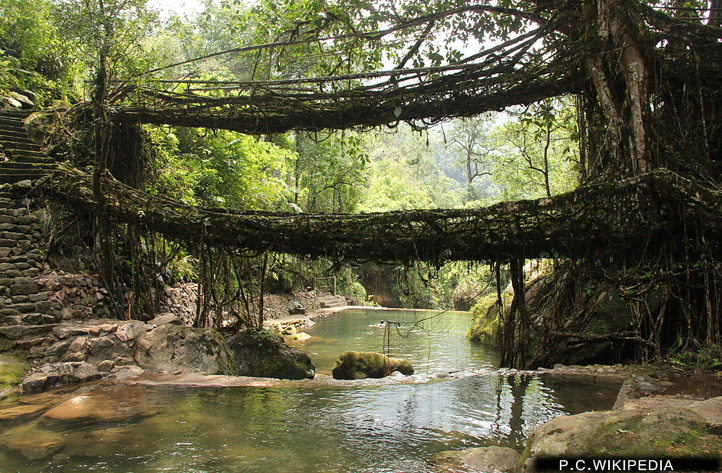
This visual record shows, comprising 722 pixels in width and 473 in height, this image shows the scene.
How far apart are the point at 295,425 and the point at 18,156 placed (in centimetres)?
772

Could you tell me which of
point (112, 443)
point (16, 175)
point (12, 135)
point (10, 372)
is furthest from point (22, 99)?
point (112, 443)

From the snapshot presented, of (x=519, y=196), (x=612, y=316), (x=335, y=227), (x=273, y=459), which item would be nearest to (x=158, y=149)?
(x=335, y=227)

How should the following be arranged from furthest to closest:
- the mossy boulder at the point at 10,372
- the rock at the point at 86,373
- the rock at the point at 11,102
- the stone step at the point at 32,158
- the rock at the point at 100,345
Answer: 1. the rock at the point at 11,102
2. the stone step at the point at 32,158
3. the rock at the point at 100,345
4. the rock at the point at 86,373
5. the mossy boulder at the point at 10,372

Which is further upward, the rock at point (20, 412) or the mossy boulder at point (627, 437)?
the mossy boulder at point (627, 437)

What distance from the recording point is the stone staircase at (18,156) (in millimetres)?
8242

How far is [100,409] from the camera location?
15.8 feet

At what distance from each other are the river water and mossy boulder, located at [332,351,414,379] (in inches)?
46.4

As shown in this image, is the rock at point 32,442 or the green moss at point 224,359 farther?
the green moss at point 224,359

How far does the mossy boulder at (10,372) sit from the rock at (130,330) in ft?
3.72

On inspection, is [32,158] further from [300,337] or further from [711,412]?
[711,412]

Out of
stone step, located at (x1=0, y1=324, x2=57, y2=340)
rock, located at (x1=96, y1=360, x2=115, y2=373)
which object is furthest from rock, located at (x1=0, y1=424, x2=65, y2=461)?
stone step, located at (x1=0, y1=324, x2=57, y2=340)

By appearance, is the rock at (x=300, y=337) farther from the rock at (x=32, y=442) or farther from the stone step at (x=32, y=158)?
the rock at (x=32, y=442)

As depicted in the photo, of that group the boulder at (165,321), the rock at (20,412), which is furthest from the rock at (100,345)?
the rock at (20,412)

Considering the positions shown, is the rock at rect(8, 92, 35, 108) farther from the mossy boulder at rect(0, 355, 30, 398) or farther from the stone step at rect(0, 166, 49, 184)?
the mossy boulder at rect(0, 355, 30, 398)
